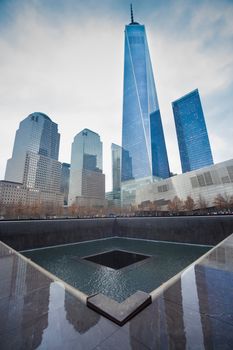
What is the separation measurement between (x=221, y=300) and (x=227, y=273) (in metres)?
1.32

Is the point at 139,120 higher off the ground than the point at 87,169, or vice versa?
the point at 139,120

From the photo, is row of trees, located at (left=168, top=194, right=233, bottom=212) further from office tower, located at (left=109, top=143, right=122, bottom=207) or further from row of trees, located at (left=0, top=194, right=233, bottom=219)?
office tower, located at (left=109, top=143, right=122, bottom=207)

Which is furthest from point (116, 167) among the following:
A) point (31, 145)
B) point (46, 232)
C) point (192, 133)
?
point (46, 232)

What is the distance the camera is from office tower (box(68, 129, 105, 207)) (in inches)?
4422

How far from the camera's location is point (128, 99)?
92.2 meters

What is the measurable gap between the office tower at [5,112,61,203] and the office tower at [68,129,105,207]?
45.8 ft

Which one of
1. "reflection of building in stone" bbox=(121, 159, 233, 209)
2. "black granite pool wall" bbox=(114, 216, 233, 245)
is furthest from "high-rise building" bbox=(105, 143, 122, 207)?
"black granite pool wall" bbox=(114, 216, 233, 245)

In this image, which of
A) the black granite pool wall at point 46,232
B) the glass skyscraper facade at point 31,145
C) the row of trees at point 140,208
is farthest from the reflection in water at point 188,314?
the glass skyscraper facade at point 31,145

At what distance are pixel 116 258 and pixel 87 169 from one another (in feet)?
369

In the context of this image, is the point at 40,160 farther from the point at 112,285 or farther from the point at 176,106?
the point at 112,285

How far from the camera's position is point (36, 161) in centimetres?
10075

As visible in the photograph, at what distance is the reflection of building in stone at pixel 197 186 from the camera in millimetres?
38375

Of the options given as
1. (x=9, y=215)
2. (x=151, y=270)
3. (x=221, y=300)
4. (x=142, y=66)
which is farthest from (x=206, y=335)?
(x=142, y=66)

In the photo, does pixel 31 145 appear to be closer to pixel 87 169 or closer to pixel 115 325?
pixel 87 169
